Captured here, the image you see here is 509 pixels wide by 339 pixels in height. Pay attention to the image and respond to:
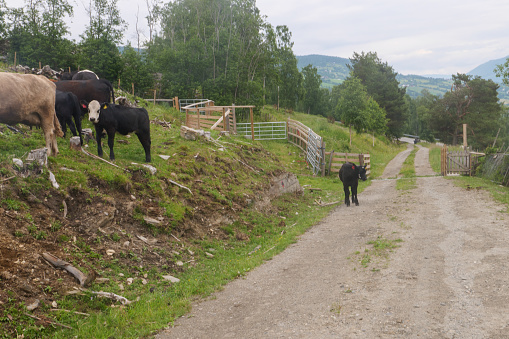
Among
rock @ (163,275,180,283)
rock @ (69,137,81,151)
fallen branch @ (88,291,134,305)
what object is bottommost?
rock @ (163,275,180,283)

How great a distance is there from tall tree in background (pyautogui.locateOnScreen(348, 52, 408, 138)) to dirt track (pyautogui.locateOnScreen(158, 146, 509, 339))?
2248 inches

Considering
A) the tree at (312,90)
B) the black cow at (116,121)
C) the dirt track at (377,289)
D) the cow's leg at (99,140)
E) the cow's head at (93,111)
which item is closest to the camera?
the dirt track at (377,289)

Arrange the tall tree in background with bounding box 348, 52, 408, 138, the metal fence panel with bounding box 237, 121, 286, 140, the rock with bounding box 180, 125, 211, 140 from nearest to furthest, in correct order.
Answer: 1. the rock with bounding box 180, 125, 211, 140
2. the metal fence panel with bounding box 237, 121, 286, 140
3. the tall tree in background with bounding box 348, 52, 408, 138

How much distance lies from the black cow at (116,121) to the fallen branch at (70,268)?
4.64m

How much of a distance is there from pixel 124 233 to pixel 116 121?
14.4 ft

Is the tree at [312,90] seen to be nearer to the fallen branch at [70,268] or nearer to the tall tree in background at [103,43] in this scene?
the tall tree in background at [103,43]

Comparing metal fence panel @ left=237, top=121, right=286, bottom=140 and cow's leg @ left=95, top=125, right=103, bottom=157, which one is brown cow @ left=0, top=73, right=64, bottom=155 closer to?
cow's leg @ left=95, top=125, right=103, bottom=157

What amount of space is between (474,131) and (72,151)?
195 feet

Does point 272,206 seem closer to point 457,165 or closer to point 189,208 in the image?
point 189,208

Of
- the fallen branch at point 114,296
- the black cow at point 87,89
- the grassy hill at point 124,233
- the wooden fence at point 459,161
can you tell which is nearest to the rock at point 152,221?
the grassy hill at point 124,233

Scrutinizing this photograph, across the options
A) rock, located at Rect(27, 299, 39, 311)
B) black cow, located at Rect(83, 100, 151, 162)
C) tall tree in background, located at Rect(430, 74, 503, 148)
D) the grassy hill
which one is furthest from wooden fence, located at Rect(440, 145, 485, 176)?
tall tree in background, located at Rect(430, 74, 503, 148)

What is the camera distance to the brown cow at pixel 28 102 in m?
8.12

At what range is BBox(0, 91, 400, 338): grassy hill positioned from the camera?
5312mm

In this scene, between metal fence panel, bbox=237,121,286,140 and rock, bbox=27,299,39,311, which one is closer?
rock, bbox=27,299,39,311
